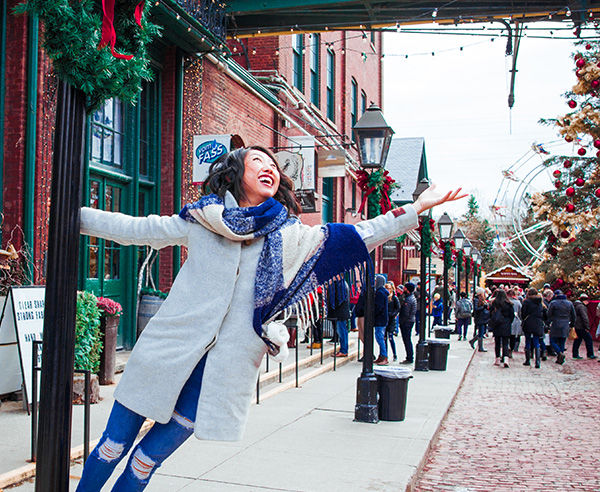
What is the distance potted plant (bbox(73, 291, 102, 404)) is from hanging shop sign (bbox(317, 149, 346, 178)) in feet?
31.0

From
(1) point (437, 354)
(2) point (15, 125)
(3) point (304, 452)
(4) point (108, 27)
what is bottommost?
(3) point (304, 452)

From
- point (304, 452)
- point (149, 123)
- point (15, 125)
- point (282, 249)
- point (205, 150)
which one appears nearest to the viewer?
point (282, 249)

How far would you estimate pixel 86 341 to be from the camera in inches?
289

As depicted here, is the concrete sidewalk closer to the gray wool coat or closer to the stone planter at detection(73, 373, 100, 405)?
the stone planter at detection(73, 373, 100, 405)

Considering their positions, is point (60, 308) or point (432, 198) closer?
point (60, 308)

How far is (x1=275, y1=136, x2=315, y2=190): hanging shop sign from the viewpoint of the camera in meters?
14.5

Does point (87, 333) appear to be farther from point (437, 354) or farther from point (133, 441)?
point (437, 354)

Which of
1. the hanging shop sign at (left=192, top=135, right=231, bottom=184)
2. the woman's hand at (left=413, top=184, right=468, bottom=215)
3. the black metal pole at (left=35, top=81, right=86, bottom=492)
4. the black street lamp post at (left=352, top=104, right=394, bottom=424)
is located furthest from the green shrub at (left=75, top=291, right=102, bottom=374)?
the woman's hand at (left=413, top=184, right=468, bottom=215)

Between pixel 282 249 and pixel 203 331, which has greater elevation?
pixel 282 249

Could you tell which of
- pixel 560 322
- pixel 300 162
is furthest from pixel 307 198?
pixel 560 322

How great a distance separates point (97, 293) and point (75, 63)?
7.22 m

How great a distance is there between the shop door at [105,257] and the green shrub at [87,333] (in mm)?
1636

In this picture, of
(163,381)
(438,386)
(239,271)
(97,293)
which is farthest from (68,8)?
(438,386)

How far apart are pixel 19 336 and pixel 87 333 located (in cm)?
91
